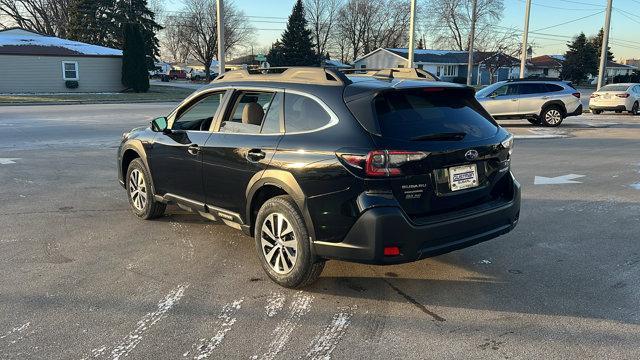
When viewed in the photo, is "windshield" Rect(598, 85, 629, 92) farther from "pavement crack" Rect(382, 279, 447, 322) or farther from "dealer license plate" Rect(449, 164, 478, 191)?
"pavement crack" Rect(382, 279, 447, 322)

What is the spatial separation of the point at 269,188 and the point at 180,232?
193cm

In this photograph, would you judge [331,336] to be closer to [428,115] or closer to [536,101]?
[428,115]

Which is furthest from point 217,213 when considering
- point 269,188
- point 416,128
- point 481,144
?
point 481,144

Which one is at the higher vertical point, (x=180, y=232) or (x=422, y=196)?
(x=422, y=196)

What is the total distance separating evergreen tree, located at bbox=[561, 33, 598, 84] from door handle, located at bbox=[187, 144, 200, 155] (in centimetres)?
8939

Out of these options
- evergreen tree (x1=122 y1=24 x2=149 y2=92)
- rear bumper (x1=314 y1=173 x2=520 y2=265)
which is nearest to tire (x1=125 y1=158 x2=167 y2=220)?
rear bumper (x1=314 y1=173 x2=520 y2=265)

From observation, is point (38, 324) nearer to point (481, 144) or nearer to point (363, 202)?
point (363, 202)

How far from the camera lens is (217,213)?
5.06 meters

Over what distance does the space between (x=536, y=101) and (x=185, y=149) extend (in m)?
16.0

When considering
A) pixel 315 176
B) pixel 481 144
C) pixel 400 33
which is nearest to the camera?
pixel 315 176

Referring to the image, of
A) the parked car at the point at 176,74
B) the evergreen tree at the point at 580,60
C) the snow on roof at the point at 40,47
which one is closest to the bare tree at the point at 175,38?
the parked car at the point at 176,74

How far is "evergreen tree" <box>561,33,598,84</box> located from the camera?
82.6 metres

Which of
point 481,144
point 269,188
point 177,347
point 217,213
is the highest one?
point 481,144

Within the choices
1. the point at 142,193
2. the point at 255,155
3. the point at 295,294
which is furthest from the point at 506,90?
the point at 295,294
